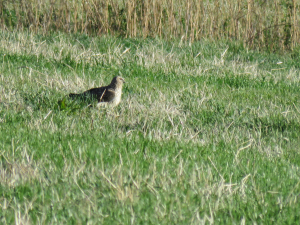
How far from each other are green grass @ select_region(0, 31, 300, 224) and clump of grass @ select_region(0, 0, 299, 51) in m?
1.95

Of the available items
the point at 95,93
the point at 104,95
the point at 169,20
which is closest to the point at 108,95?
the point at 104,95

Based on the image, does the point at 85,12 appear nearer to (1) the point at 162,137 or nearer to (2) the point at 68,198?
(1) the point at 162,137

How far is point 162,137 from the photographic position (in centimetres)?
383

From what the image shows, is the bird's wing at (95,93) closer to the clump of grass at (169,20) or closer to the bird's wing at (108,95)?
the bird's wing at (108,95)

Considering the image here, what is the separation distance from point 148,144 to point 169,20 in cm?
609

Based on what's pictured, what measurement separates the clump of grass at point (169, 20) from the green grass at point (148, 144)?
195 cm

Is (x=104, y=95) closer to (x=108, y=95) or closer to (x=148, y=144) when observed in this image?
(x=108, y=95)

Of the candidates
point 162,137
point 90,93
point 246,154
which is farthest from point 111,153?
point 90,93

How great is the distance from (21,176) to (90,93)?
7.84ft

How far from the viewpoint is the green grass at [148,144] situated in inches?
95.4

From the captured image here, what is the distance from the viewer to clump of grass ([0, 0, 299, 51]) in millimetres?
9188

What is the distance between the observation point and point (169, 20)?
9.27 m

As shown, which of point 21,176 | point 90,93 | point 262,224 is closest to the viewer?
point 262,224

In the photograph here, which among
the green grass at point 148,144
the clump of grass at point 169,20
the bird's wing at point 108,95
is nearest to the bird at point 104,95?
the bird's wing at point 108,95
